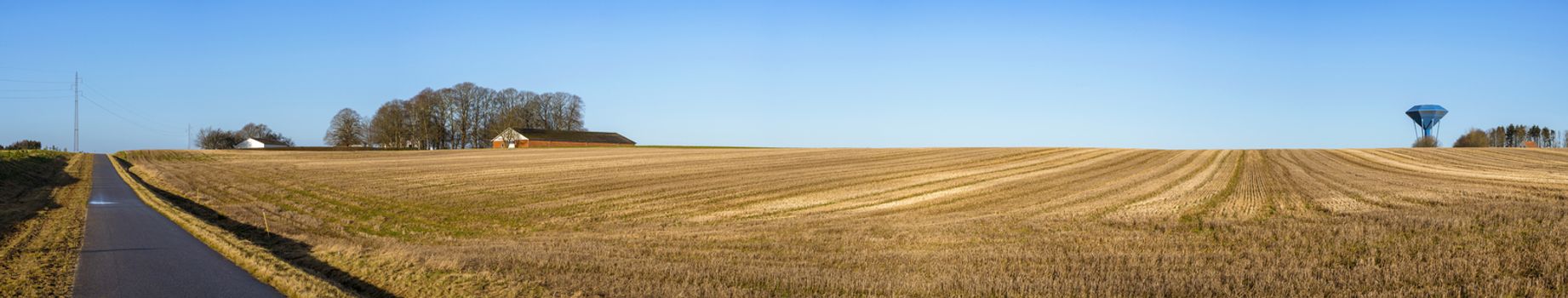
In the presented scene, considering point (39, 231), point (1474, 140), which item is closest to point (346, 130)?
point (39, 231)

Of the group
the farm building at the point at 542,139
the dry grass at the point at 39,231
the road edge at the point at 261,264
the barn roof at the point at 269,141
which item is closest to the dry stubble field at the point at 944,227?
the road edge at the point at 261,264

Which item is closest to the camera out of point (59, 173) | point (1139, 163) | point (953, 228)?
point (953, 228)

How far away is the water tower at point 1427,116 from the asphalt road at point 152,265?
80133 mm

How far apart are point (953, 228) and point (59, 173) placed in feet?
149

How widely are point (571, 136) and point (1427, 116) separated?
7855 centimetres

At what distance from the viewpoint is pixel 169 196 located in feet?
97.3

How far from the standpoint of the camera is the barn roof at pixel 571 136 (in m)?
91.9

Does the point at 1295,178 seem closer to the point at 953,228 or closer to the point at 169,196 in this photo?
the point at 953,228

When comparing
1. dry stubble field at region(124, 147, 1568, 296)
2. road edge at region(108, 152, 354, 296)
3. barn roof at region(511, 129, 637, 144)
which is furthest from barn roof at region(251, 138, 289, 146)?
road edge at region(108, 152, 354, 296)

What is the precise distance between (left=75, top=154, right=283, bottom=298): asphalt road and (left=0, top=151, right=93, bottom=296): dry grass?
254 mm

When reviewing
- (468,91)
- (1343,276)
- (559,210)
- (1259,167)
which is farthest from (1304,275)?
(468,91)

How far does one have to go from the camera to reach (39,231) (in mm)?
16844

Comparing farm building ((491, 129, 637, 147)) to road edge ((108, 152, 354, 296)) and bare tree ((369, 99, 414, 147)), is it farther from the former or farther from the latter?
road edge ((108, 152, 354, 296))

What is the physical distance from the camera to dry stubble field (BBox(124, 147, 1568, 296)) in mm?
10422
